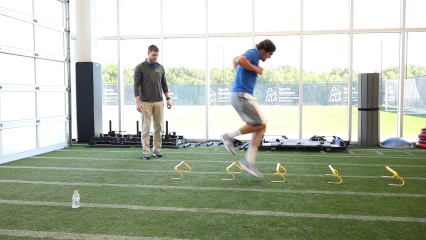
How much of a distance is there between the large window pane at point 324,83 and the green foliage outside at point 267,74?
23 mm

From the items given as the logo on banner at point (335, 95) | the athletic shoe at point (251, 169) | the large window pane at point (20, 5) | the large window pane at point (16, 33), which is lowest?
the athletic shoe at point (251, 169)

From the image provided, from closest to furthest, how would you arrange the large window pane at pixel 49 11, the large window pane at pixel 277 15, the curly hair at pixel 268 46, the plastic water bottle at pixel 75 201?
the plastic water bottle at pixel 75 201
the curly hair at pixel 268 46
the large window pane at pixel 49 11
the large window pane at pixel 277 15

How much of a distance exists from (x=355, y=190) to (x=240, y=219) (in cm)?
169

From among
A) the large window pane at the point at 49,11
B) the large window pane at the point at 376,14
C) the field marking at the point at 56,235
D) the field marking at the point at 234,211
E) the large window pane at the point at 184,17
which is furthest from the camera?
the large window pane at the point at 184,17

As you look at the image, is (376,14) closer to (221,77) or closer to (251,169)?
(221,77)

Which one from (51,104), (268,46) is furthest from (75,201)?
(51,104)

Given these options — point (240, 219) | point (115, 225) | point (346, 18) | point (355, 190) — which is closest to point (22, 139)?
point (115, 225)

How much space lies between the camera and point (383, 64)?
28.1ft

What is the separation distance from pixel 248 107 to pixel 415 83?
19.4 ft

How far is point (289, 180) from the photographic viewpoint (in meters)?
4.59

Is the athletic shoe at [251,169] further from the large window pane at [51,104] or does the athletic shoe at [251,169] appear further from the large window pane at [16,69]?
the large window pane at [51,104]

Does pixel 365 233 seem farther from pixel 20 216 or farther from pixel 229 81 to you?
pixel 229 81

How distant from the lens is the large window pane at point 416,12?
8.24 meters

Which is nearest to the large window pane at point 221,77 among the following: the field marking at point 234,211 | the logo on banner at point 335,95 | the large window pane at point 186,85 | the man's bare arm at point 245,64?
the large window pane at point 186,85
